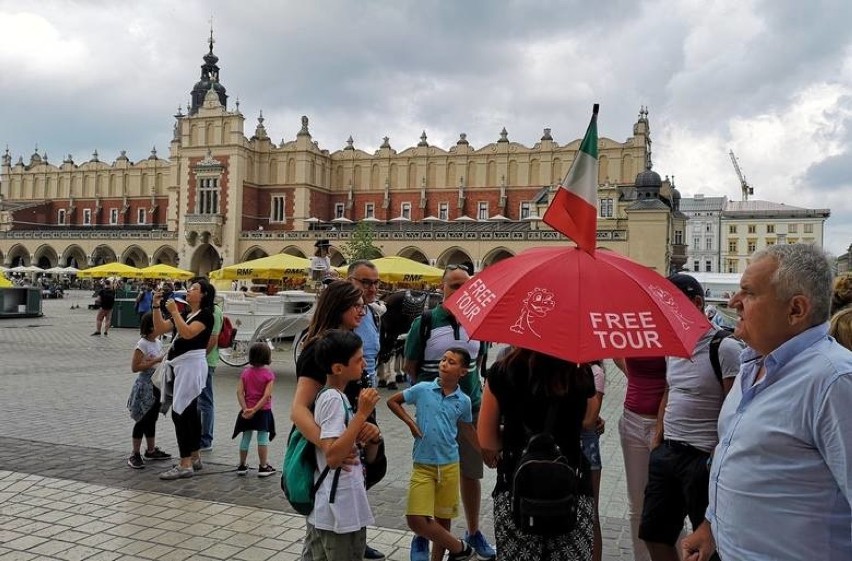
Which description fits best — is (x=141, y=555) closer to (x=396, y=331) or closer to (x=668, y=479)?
(x=668, y=479)

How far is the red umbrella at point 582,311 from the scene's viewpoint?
8.49 feet

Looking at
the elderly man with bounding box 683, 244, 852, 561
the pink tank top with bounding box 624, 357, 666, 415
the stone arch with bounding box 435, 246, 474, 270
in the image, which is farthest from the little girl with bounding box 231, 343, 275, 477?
the stone arch with bounding box 435, 246, 474, 270

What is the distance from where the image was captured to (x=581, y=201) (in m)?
3.02

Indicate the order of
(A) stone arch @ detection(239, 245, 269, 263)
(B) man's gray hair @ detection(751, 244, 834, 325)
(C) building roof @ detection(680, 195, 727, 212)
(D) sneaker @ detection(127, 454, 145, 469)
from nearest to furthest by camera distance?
(B) man's gray hair @ detection(751, 244, 834, 325)
(D) sneaker @ detection(127, 454, 145, 469)
(A) stone arch @ detection(239, 245, 269, 263)
(C) building roof @ detection(680, 195, 727, 212)

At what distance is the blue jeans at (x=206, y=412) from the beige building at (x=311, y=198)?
3330 cm

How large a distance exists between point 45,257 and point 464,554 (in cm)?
6032

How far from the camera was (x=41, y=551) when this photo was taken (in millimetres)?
4047

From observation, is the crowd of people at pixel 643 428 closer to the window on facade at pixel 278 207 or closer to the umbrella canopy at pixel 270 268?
the umbrella canopy at pixel 270 268

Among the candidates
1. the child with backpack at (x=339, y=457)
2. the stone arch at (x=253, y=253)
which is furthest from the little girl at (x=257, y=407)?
the stone arch at (x=253, y=253)

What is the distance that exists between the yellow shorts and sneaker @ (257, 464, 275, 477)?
230 centimetres

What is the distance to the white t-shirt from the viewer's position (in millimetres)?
2928

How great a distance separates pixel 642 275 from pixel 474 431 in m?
1.71

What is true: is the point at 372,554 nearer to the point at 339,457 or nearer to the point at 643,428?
the point at 339,457

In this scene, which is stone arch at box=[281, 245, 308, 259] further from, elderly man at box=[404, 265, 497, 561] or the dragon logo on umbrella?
the dragon logo on umbrella
